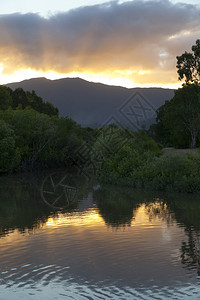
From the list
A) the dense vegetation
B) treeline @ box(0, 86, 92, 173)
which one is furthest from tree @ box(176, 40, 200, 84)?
treeline @ box(0, 86, 92, 173)

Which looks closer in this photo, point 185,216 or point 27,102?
point 185,216

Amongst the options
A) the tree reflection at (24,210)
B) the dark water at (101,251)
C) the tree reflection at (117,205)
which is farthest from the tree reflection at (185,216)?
the tree reflection at (24,210)

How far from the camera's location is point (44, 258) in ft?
48.5

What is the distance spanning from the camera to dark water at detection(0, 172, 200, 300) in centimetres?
1142

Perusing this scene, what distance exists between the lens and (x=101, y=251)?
1584cm

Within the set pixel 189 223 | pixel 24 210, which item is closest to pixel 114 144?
pixel 24 210

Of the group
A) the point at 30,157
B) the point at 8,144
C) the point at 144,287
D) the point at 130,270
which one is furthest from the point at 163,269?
the point at 30,157

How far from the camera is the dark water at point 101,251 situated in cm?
1142

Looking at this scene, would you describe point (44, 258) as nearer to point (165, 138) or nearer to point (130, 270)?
point (130, 270)

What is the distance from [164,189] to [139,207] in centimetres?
968

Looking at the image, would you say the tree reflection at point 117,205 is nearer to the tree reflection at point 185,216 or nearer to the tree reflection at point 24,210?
the tree reflection at point 185,216

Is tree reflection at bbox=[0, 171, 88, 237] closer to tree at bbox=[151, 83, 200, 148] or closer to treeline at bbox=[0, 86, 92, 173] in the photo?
treeline at bbox=[0, 86, 92, 173]

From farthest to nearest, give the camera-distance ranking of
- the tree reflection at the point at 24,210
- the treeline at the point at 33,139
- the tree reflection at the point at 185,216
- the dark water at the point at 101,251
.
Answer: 1. the treeline at the point at 33,139
2. the tree reflection at the point at 24,210
3. the tree reflection at the point at 185,216
4. the dark water at the point at 101,251

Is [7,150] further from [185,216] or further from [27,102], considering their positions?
[185,216]
